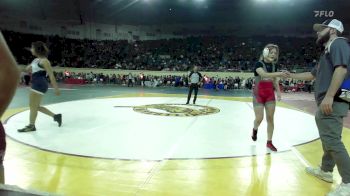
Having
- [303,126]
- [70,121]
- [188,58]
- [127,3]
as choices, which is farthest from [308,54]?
[70,121]

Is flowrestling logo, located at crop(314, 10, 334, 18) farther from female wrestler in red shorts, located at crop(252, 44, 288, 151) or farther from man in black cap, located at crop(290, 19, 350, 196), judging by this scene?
man in black cap, located at crop(290, 19, 350, 196)

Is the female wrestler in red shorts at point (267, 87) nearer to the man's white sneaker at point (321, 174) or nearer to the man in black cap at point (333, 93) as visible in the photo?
the man's white sneaker at point (321, 174)

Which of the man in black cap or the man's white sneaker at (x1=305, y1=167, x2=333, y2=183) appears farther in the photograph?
the man's white sneaker at (x1=305, y1=167, x2=333, y2=183)

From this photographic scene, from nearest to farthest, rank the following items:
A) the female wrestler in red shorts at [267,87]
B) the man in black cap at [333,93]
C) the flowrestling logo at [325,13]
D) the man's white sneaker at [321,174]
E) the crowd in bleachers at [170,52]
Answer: the man in black cap at [333,93] < the man's white sneaker at [321,174] < the female wrestler in red shorts at [267,87] < the flowrestling logo at [325,13] < the crowd in bleachers at [170,52]

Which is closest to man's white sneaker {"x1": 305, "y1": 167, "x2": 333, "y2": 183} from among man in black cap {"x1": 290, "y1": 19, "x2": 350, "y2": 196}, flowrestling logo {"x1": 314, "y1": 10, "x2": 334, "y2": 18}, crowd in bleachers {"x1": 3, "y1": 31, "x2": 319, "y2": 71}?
man in black cap {"x1": 290, "y1": 19, "x2": 350, "y2": 196}

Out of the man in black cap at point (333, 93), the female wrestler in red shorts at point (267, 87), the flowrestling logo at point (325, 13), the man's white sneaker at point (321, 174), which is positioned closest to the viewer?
the man in black cap at point (333, 93)

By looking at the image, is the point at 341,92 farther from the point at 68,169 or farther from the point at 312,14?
the point at 312,14

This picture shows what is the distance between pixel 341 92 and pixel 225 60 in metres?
28.3

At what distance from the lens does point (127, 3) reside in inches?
1091

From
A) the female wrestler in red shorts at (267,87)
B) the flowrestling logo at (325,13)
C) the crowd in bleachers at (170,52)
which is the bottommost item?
the female wrestler in red shorts at (267,87)


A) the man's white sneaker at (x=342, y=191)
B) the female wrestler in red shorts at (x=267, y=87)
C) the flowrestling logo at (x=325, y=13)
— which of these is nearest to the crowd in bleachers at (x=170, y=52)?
the flowrestling logo at (x=325, y=13)

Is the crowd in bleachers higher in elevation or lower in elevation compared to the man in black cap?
higher

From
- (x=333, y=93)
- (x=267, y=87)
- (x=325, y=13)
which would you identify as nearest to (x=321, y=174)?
(x=333, y=93)

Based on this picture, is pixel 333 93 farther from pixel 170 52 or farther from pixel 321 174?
pixel 170 52
